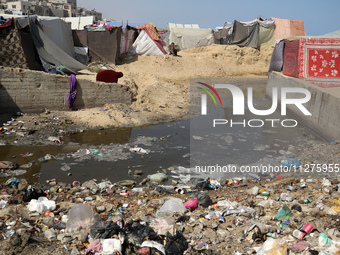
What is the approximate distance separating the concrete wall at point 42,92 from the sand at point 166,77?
1.12 feet

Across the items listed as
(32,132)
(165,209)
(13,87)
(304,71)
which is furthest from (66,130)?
(304,71)

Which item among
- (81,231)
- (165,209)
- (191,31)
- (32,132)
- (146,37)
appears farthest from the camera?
(191,31)

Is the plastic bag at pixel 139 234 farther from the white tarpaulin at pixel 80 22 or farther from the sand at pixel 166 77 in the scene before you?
the white tarpaulin at pixel 80 22

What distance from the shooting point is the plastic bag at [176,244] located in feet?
10.1

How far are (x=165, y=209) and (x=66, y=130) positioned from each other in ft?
14.2

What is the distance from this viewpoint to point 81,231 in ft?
10.9

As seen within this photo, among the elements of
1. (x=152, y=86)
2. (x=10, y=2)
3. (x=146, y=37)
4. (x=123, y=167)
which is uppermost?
(x=10, y=2)

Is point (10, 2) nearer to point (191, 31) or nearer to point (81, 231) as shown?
point (191, 31)

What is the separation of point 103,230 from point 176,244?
76 cm

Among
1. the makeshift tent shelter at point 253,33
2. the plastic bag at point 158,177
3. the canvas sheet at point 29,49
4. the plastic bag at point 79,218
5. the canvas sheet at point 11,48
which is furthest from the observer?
the makeshift tent shelter at point 253,33

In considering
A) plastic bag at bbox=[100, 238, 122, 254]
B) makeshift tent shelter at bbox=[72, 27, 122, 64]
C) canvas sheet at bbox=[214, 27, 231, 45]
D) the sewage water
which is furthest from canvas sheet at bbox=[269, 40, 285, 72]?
plastic bag at bbox=[100, 238, 122, 254]

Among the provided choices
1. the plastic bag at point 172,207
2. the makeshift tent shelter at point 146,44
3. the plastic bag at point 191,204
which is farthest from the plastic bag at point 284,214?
the makeshift tent shelter at point 146,44

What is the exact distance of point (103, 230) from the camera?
3172 mm

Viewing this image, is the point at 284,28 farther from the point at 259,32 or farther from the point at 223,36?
the point at 223,36
